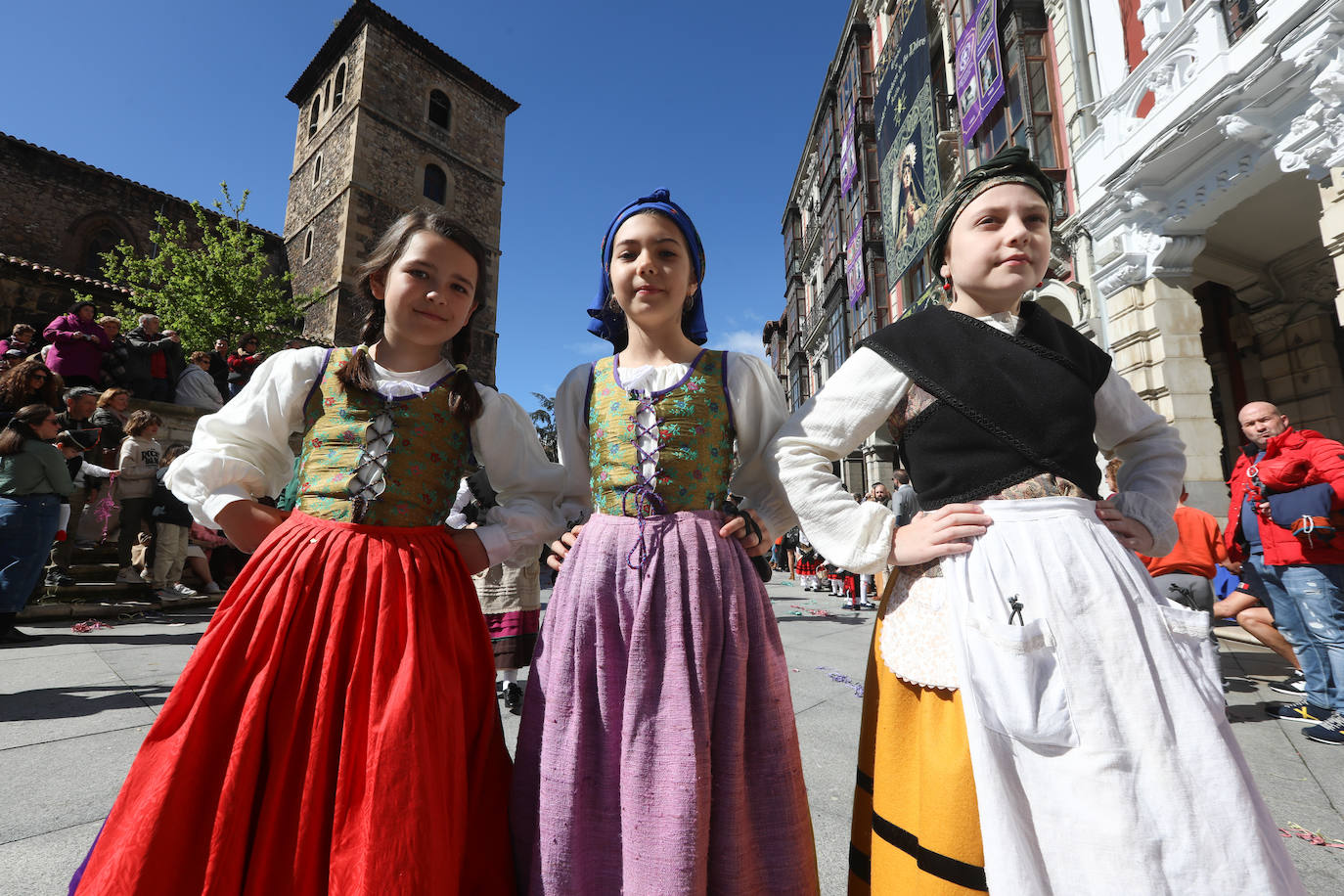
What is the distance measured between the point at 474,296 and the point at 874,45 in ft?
76.3

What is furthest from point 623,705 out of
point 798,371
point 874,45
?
point 798,371

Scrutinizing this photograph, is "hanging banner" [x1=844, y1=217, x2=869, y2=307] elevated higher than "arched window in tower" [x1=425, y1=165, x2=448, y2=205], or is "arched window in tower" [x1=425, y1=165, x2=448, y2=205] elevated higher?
"arched window in tower" [x1=425, y1=165, x2=448, y2=205]

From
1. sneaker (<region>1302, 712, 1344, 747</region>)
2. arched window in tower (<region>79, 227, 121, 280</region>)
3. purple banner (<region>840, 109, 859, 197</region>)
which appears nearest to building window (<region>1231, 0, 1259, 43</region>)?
sneaker (<region>1302, 712, 1344, 747</region>)

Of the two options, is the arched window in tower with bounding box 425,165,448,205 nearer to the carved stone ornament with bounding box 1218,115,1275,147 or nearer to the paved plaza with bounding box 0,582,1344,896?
the paved plaza with bounding box 0,582,1344,896

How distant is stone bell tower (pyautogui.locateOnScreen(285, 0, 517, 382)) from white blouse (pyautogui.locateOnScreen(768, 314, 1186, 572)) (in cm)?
1967

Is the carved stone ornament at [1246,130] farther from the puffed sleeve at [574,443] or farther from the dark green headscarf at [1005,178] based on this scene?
the puffed sleeve at [574,443]

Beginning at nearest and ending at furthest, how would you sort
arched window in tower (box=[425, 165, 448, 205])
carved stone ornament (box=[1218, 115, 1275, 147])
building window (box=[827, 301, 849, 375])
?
carved stone ornament (box=[1218, 115, 1275, 147]), building window (box=[827, 301, 849, 375]), arched window in tower (box=[425, 165, 448, 205])

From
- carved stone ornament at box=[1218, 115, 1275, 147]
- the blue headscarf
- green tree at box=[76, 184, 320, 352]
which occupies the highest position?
green tree at box=[76, 184, 320, 352]

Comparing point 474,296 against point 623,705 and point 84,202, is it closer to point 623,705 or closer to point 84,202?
point 623,705

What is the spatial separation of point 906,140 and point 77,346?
17306 millimetres

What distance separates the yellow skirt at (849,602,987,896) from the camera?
1148mm

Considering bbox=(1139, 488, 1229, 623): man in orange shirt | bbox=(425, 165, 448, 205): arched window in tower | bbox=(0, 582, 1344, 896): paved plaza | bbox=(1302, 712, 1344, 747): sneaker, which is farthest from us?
bbox=(425, 165, 448, 205): arched window in tower

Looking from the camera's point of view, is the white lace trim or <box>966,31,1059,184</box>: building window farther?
<box>966,31,1059,184</box>: building window

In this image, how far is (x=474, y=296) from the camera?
197 cm
